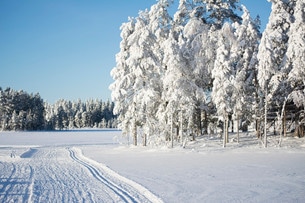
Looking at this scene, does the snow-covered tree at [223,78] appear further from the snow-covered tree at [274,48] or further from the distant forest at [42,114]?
the distant forest at [42,114]

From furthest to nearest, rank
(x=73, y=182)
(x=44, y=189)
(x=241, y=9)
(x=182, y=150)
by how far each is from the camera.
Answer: (x=241, y=9)
(x=182, y=150)
(x=73, y=182)
(x=44, y=189)

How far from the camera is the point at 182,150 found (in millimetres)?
27125

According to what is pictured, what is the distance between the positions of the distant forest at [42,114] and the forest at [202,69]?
7294cm

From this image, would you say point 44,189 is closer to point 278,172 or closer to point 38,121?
point 278,172

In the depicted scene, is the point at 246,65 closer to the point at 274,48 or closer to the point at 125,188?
the point at 274,48

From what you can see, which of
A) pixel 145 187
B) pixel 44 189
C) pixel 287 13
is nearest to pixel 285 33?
pixel 287 13

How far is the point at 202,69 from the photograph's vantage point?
1184 inches

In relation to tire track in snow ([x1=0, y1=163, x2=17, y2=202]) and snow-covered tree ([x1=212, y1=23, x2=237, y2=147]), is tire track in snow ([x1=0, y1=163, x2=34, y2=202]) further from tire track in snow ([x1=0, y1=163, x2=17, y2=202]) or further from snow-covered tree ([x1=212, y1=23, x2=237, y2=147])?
snow-covered tree ([x1=212, y1=23, x2=237, y2=147])

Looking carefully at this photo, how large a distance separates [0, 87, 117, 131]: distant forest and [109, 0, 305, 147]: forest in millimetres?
72941

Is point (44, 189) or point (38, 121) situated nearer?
point (44, 189)

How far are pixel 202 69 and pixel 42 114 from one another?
8718 cm

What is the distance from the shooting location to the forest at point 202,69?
27.2 metres

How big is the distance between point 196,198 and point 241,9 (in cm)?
2765

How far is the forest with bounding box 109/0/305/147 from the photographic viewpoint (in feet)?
89.4
